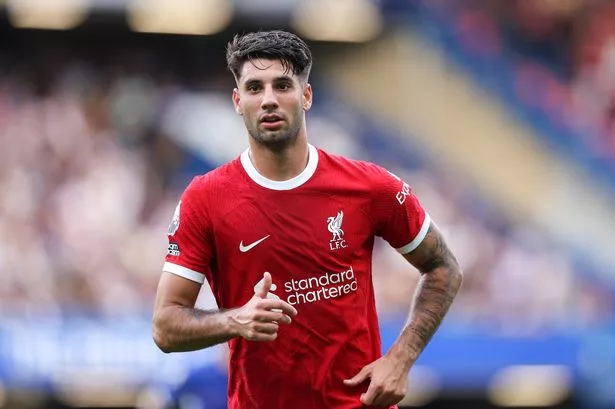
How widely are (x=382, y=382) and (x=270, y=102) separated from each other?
3.88ft

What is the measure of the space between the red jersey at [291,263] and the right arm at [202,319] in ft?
0.27

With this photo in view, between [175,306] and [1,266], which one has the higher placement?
[1,266]

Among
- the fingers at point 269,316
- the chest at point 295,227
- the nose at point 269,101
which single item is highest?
the nose at point 269,101

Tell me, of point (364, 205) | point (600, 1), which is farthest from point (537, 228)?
point (364, 205)

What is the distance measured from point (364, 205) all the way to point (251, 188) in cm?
47

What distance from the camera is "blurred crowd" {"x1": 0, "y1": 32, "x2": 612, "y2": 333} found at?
433 inches

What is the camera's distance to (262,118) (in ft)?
14.7

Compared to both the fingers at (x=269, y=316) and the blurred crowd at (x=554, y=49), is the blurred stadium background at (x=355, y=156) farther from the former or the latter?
the fingers at (x=269, y=316)

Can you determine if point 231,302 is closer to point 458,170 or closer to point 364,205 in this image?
point 364,205

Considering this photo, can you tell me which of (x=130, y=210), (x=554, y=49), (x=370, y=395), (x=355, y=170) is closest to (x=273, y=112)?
(x=355, y=170)

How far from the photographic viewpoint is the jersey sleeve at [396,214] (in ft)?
15.5

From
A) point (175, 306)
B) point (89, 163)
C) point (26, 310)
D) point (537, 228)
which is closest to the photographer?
point (175, 306)

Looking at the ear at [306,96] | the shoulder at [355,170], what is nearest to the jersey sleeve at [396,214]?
the shoulder at [355,170]

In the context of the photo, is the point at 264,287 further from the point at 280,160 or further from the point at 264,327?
the point at 280,160
